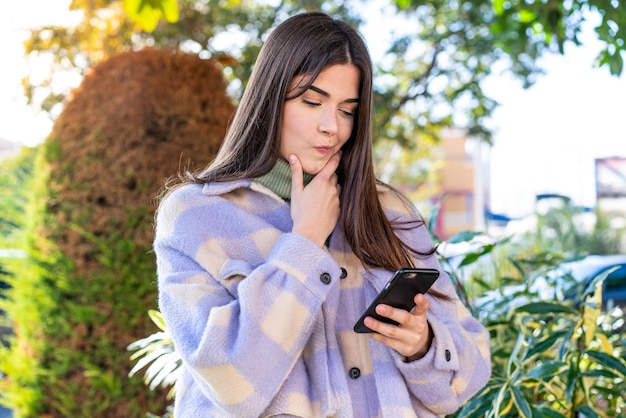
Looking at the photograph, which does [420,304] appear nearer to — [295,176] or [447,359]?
[447,359]

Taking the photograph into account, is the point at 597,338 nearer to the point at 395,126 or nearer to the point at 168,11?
the point at 168,11

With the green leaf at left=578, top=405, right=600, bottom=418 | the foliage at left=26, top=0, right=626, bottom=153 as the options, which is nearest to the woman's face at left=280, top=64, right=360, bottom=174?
the green leaf at left=578, top=405, right=600, bottom=418

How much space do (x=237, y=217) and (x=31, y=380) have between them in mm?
2682

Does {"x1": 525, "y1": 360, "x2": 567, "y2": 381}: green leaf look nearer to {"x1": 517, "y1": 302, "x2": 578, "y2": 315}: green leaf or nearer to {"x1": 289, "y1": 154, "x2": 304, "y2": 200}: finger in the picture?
{"x1": 517, "y1": 302, "x2": 578, "y2": 315}: green leaf

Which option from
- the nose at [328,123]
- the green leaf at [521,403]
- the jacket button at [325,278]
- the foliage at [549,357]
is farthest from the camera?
the foliage at [549,357]

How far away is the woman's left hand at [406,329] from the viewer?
161 centimetres

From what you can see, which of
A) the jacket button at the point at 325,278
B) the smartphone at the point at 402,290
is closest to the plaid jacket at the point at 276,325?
the jacket button at the point at 325,278

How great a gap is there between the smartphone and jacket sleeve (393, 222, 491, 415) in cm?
13

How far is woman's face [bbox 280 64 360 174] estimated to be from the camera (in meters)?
1.82

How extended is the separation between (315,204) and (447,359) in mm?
428

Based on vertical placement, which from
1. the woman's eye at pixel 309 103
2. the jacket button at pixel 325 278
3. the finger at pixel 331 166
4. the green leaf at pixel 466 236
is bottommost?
the jacket button at pixel 325 278

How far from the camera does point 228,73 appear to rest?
9.37 metres

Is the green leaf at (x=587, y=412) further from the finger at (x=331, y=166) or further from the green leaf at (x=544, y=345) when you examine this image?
the finger at (x=331, y=166)

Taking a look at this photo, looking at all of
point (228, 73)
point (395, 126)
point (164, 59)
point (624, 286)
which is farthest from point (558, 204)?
point (164, 59)
